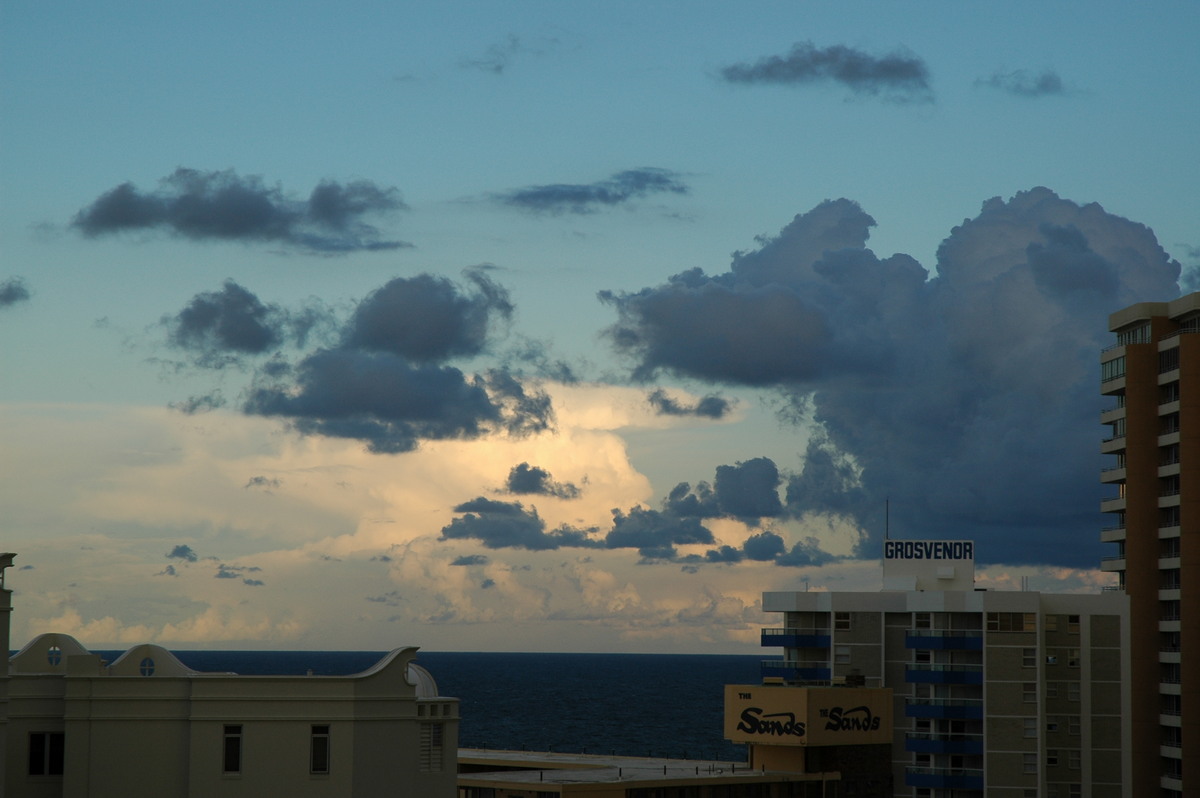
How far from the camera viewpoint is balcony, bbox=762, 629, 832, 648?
146250 millimetres

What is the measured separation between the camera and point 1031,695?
136375 millimetres

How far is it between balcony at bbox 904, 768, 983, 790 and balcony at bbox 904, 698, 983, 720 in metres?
4.58

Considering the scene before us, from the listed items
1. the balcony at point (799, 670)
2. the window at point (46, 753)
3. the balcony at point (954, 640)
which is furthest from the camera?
the balcony at point (799, 670)

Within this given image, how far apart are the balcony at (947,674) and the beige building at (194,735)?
75.1m

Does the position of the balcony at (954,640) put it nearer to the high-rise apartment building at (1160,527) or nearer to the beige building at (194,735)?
the high-rise apartment building at (1160,527)

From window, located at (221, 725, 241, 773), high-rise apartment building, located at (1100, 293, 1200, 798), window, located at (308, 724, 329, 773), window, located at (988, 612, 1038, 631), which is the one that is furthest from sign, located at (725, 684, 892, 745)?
window, located at (221, 725, 241, 773)

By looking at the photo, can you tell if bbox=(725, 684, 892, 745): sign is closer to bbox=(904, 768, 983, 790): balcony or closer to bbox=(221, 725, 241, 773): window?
bbox=(904, 768, 983, 790): balcony

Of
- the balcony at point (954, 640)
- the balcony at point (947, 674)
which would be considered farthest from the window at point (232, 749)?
the balcony at point (954, 640)

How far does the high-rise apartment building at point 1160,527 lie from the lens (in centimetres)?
13525

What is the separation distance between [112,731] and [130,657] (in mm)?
3861

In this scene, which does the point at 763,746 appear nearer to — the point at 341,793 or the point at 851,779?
the point at 851,779

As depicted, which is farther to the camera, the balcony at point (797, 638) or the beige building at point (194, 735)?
the balcony at point (797, 638)

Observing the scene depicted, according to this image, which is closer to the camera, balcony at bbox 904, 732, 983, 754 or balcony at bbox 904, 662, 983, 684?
balcony at bbox 904, 732, 983, 754

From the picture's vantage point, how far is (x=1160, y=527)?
139250 millimetres
